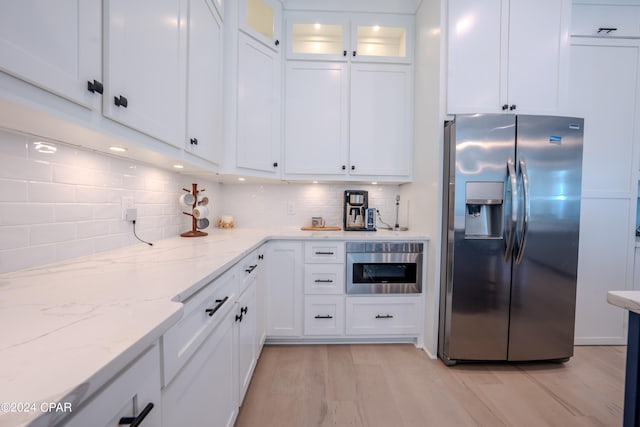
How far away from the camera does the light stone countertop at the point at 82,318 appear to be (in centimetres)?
33

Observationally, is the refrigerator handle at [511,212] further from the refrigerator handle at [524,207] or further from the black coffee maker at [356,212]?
the black coffee maker at [356,212]

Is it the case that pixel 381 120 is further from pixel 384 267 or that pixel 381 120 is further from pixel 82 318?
pixel 82 318

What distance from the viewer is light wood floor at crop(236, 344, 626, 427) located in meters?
1.43

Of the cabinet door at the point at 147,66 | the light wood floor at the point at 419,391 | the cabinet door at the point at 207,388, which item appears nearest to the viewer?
the cabinet door at the point at 207,388

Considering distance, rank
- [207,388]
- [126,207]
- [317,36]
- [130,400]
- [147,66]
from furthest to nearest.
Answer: [317,36]
[126,207]
[147,66]
[207,388]
[130,400]

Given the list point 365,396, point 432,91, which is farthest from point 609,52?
point 365,396

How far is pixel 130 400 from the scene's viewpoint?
1.58ft

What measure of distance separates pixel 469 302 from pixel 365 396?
0.98m

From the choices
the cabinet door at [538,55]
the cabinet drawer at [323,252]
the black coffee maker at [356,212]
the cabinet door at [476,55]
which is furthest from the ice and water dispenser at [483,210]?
the cabinet drawer at [323,252]

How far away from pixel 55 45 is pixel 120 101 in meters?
0.21

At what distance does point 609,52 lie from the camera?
2.16m

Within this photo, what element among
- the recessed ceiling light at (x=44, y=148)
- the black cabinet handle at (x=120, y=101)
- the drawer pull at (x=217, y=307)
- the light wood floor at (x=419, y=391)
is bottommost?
the light wood floor at (x=419, y=391)

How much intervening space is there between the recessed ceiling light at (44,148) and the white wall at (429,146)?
2.18 metres

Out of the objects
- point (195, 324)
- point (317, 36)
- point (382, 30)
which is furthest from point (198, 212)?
point (382, 30)
